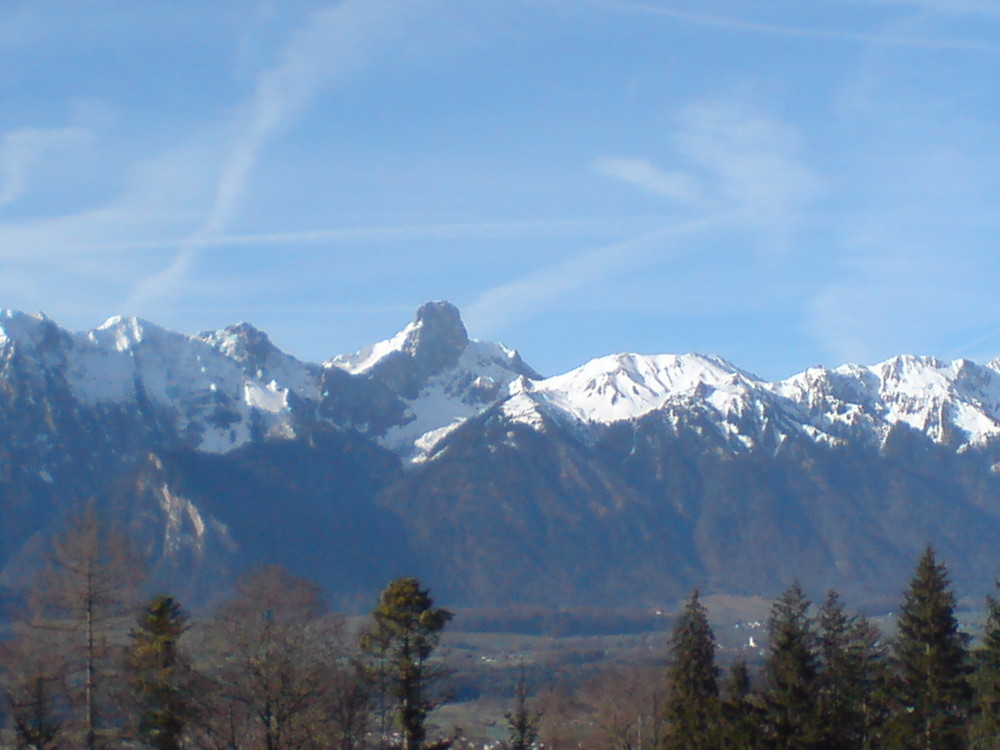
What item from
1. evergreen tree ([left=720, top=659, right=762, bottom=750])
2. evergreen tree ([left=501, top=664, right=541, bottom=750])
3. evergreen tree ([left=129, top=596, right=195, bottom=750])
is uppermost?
evergreen tree ([left=129, top=596, right=195, bottom=750])

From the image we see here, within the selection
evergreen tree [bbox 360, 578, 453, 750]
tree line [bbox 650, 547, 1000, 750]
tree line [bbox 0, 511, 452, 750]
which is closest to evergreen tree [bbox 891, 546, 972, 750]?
tree line [bbox 650, 547, 1000, 750]

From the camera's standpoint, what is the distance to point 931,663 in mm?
50750

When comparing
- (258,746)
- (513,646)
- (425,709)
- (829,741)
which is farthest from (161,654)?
(513,646)

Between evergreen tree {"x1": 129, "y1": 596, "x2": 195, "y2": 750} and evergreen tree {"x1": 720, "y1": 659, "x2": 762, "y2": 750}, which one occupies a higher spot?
evergreen tree {"x1": 129, "y1": 596, "x2": 195, "y2": 750}

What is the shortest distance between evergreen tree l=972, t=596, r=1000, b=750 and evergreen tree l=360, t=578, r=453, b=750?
19.3 m

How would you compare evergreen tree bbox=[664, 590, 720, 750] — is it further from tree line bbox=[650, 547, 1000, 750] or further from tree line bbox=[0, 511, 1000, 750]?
tree line bbox=[0, 511, 1000, 750]

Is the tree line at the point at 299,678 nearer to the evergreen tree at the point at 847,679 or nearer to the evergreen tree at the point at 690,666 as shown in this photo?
the evergreen tree at the point at 847,679

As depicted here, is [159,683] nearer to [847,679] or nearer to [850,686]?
[850,686]

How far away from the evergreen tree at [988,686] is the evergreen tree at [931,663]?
982mm

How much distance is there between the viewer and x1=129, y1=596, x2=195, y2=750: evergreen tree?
142ft

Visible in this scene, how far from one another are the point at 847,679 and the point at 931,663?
16.3 ft

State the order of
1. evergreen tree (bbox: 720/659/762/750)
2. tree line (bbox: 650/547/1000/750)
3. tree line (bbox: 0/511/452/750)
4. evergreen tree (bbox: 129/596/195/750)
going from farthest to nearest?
evergreen tree (bbox: 129/596/195/750) < tree line (bbox: 650/547/1000/750) < tree line (bbox: 0/511/452/750) < evergreen tree (bbox: 720/659/762/750)

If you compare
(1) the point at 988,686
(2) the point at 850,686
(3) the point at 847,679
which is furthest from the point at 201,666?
(1) the point at 988,686

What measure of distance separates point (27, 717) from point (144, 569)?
261 inches
